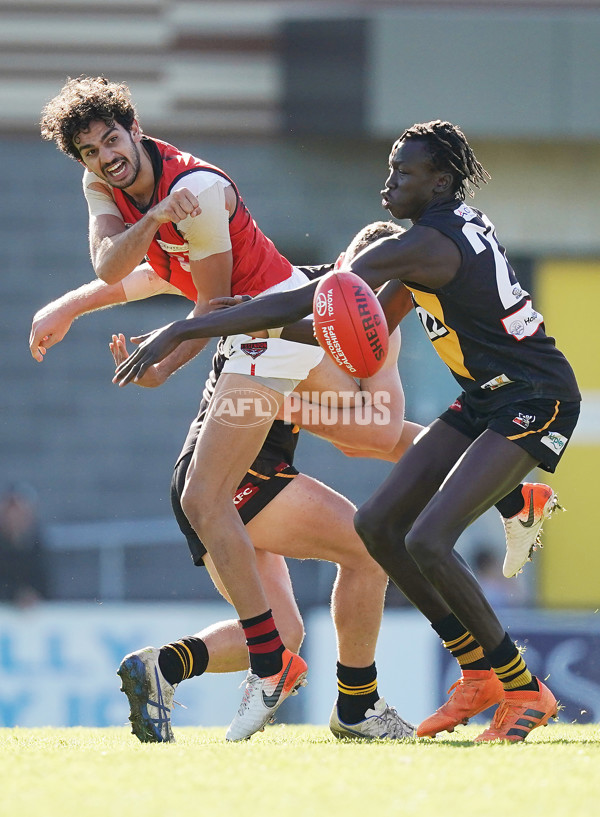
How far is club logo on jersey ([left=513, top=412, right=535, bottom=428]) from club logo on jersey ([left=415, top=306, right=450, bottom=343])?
1.37 ft

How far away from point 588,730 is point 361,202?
31.3 feet

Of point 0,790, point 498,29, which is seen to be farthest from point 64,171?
point 0,790

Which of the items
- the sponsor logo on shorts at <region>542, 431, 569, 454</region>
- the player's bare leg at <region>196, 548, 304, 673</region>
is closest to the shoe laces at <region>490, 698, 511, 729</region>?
the sponsor logo on shorts at <region>542, 431, 569, 454</region>

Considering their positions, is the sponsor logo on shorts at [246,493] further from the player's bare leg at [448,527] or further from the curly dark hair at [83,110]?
the curly dark hair at [83,110]

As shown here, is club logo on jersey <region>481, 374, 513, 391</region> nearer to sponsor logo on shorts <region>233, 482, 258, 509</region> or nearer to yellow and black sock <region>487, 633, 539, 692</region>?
yellow and black sock <region>487, 633, 539, 692</region>

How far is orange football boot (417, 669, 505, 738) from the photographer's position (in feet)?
15.6

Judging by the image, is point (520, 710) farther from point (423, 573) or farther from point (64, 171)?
point (64, 171)

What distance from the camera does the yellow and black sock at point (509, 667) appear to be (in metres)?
4.55

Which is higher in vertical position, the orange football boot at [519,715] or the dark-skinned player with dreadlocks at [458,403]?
the dark-skinned player with dreadlocks at [458,403]

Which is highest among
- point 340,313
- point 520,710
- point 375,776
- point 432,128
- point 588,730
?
point 432,128

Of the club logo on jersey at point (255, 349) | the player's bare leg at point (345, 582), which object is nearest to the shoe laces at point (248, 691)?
the player's bare leg at point (345, 582)

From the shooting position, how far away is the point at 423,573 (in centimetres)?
452

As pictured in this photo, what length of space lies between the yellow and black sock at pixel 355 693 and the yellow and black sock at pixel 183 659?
0.57 meters

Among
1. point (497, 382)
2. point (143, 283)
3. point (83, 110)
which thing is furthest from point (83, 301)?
point (497, 382)
